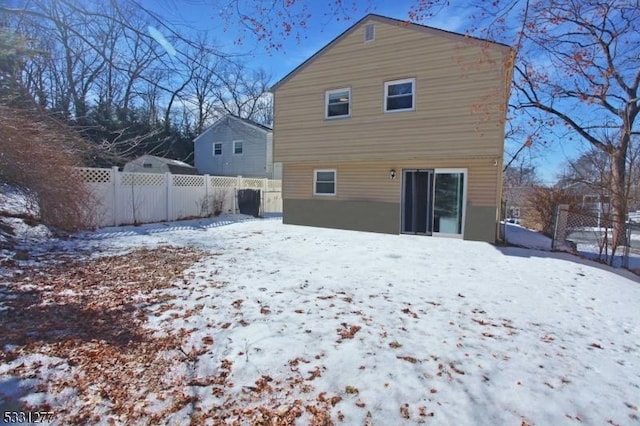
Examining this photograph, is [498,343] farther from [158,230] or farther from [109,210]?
[109,210]

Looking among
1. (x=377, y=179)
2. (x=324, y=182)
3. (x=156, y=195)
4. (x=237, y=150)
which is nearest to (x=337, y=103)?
(x=324, y=182)

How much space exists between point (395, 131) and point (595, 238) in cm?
757

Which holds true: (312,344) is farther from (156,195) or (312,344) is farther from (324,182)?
(156,195)

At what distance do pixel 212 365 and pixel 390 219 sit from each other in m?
9.31

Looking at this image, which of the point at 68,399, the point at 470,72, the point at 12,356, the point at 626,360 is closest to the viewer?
the point at 68,399

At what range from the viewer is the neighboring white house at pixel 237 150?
24.0 metres

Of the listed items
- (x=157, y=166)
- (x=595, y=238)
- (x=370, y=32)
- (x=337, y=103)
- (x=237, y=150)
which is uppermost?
(x=370, y=32)

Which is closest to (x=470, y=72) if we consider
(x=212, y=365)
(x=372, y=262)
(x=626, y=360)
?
(x=372, y=262)

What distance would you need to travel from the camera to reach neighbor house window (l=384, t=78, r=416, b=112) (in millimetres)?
10742

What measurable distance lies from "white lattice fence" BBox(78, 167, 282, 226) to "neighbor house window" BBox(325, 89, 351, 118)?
240 inches

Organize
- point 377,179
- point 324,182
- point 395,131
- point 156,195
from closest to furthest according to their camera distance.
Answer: point 395,131, point 377,179, point 156,195, point 324,182

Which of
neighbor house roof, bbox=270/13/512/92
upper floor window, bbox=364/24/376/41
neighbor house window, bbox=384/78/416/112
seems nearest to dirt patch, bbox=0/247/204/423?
neighbor house window, bbox=384/78/416/112

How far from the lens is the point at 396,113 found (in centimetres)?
1091

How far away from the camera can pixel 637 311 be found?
17.2 ft
